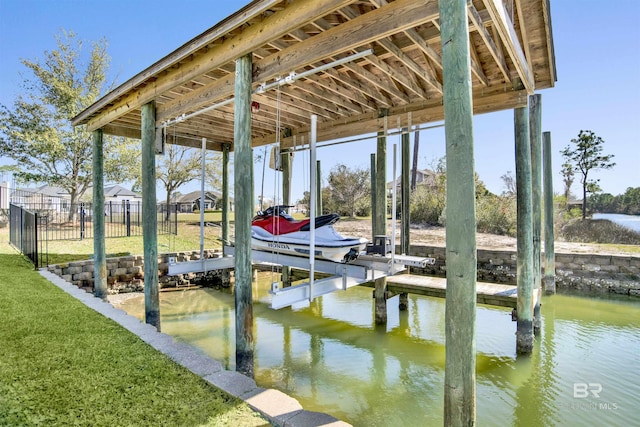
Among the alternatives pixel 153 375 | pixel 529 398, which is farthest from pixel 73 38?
pixel 529 398

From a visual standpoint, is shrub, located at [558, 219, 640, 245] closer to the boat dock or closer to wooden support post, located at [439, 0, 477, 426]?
the boat dock

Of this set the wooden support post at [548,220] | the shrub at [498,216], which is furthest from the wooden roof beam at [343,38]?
the shrub at [498,216]

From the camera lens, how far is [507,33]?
8.88 feet

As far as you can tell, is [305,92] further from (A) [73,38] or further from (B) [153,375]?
(A) [73,38]

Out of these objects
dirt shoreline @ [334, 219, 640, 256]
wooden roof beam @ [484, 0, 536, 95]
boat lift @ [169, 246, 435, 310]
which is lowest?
dirt shoreline @ [334, 219, 640, 256]

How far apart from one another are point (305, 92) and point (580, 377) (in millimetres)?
5011

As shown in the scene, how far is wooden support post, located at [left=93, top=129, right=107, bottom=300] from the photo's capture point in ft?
18.5

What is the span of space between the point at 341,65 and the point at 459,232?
2.81 m

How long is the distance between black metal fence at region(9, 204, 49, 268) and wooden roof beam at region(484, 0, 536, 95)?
8.28 m

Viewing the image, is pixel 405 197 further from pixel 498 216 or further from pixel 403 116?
pixel 498 216

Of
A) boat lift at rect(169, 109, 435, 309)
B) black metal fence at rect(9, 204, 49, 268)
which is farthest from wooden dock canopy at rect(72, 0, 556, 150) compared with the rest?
black metal fence at rect(9, 204, 49, 268)

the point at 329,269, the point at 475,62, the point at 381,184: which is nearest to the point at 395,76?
the point at 475,62

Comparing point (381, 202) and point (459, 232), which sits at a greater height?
point (381, 202)

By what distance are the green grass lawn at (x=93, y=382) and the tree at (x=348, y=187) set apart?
16.1 m
